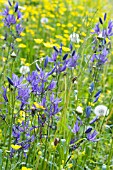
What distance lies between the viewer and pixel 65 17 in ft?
20.9

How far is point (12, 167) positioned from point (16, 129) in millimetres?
194

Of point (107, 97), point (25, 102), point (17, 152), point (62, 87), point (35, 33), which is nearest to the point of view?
point (25, 102)

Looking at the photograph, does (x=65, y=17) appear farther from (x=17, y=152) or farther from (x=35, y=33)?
(x=17, y=152)

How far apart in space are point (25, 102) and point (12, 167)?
35 cm

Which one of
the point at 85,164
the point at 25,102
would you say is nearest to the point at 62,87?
the point at 85,164

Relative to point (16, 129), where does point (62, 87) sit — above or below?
above

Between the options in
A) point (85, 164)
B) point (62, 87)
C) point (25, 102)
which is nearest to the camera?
point (25, 102)

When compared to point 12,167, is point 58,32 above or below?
Answer: above

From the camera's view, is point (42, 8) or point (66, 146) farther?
point (42, 8)

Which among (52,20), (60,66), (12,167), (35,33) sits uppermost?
(52,20)

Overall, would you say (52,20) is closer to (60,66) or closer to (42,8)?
(42,8)

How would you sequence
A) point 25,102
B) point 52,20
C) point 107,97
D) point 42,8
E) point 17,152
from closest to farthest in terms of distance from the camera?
point 25,102 → point 17,152 → point 107,97 → point 52,20 → point 42,8

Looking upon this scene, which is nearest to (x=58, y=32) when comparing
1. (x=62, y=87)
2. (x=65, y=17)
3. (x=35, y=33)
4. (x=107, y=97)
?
(x=35, y=33)

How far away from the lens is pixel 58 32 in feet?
18.5
